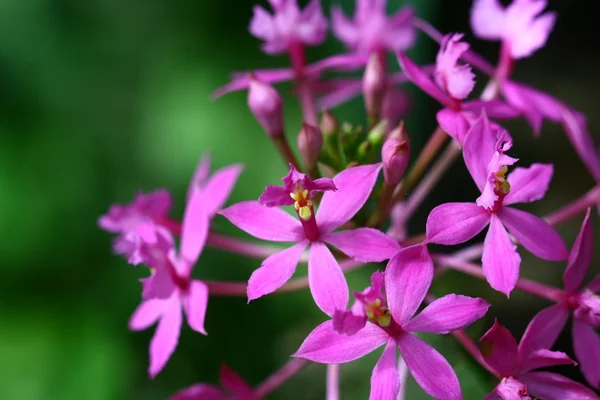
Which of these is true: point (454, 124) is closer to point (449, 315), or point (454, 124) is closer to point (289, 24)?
point (449, 315)

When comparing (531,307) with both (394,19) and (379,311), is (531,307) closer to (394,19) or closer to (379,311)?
(394,19)

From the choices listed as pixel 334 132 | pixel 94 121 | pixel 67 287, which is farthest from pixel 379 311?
pixel 94 121

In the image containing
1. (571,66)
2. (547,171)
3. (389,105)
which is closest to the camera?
(547,171)

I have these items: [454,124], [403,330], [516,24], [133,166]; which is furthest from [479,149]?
[133,166]

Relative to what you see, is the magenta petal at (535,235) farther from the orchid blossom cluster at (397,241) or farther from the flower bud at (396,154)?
the flower bud at (396,154)

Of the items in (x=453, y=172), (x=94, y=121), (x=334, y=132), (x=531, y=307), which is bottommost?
(x=531, y=307)

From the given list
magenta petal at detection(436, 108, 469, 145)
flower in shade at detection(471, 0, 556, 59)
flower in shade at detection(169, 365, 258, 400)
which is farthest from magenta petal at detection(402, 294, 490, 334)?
flower in shade at detection(471, 0, 556, 59)
